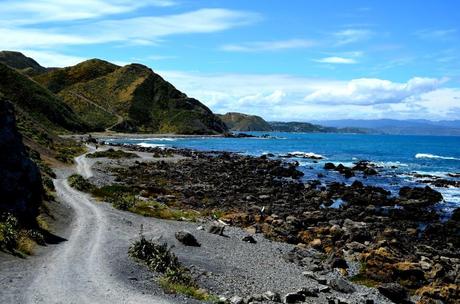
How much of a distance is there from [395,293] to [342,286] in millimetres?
2553

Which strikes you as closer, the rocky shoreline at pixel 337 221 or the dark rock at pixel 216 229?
the rocky shoreline at pixel 337 221

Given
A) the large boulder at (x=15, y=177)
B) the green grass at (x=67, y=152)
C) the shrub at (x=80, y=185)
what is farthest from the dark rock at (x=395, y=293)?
the green grass at (x=67, y=152)

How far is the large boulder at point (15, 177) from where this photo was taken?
87.9ft

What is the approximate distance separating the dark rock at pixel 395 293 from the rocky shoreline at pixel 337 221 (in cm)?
5

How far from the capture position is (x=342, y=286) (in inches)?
934

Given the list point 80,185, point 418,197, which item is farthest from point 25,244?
point 418,197

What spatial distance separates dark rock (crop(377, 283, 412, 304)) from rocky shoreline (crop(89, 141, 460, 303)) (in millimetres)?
46

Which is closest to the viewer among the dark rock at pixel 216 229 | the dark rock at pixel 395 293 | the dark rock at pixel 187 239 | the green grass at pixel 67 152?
the dark rock at pixel 395 293

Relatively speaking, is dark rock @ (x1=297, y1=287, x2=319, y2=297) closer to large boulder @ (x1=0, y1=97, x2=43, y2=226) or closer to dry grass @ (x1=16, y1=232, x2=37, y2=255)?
dry grass @ (x1=16, y1=232, x2=37, y2=255)

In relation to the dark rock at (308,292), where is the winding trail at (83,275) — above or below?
above

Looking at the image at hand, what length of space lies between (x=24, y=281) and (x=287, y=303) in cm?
1048

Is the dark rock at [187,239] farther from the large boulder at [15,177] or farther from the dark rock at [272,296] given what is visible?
the dark rock at [272,296]

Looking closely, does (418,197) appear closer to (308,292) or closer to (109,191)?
(109,191)

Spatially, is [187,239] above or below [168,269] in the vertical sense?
below
